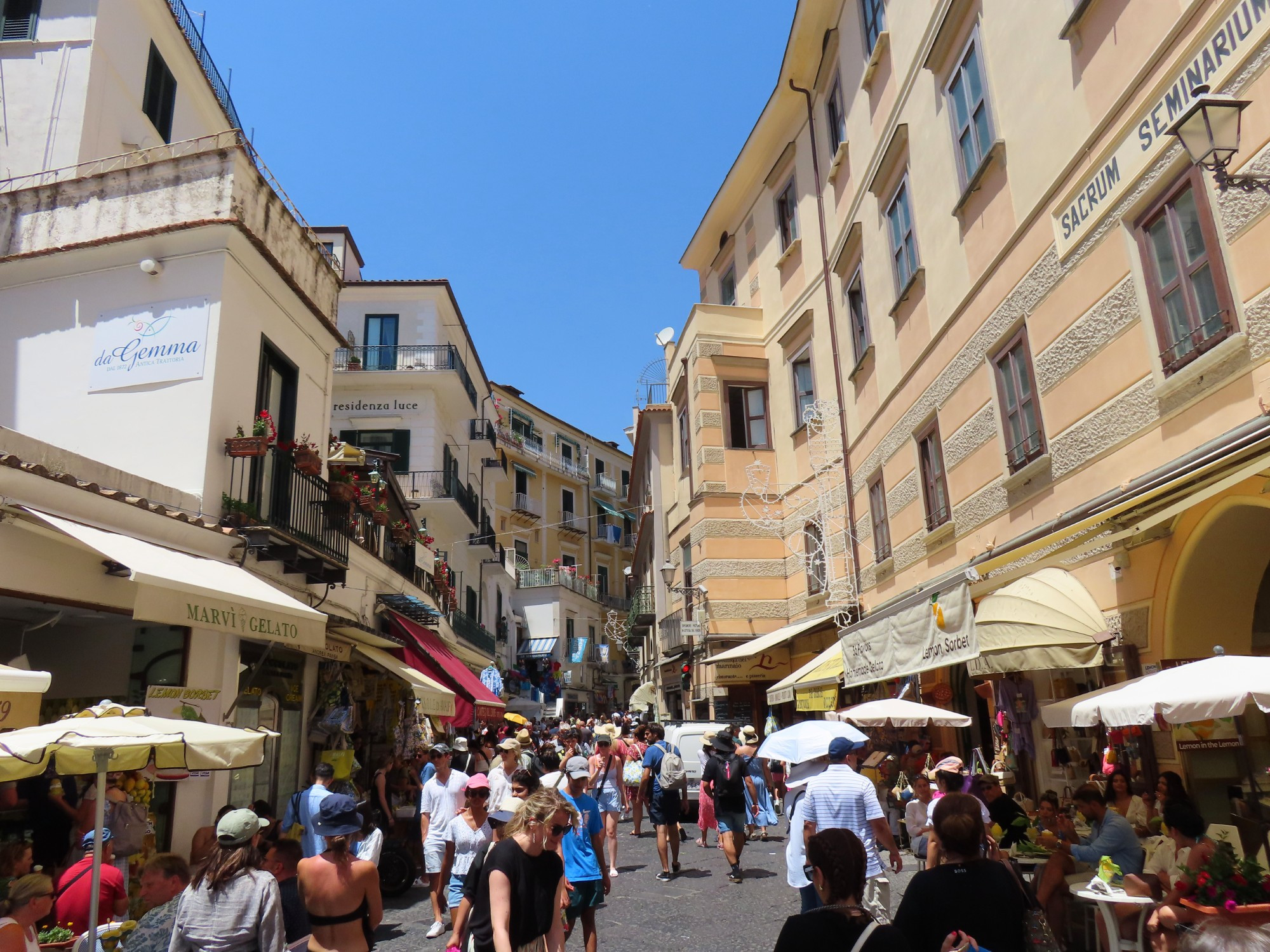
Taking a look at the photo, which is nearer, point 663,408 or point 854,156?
point 854,156

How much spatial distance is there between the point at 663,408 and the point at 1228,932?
2495 centimetres

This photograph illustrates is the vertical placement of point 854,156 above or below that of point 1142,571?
above

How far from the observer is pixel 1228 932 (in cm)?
212

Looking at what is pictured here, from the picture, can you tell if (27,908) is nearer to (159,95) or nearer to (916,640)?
(916,640)

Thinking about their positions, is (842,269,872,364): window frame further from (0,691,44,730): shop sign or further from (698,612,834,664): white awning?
(0,691,44,730): shop sign

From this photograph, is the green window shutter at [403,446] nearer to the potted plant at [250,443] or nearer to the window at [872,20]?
the potted plant at [250,443]

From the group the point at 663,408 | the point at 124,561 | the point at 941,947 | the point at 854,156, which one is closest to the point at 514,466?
the point at 663,408

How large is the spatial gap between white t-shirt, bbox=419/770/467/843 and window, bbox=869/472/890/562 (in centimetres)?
813

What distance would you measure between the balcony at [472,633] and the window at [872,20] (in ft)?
54.4

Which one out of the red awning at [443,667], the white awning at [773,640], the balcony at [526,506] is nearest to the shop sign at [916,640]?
the white awning at [773,640]

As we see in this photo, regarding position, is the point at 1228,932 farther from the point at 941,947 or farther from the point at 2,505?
the point at 2,505

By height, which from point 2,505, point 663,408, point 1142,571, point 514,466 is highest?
point 514,466

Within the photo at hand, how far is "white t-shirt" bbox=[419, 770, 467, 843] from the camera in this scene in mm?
8852

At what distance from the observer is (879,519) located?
15.1 meters
